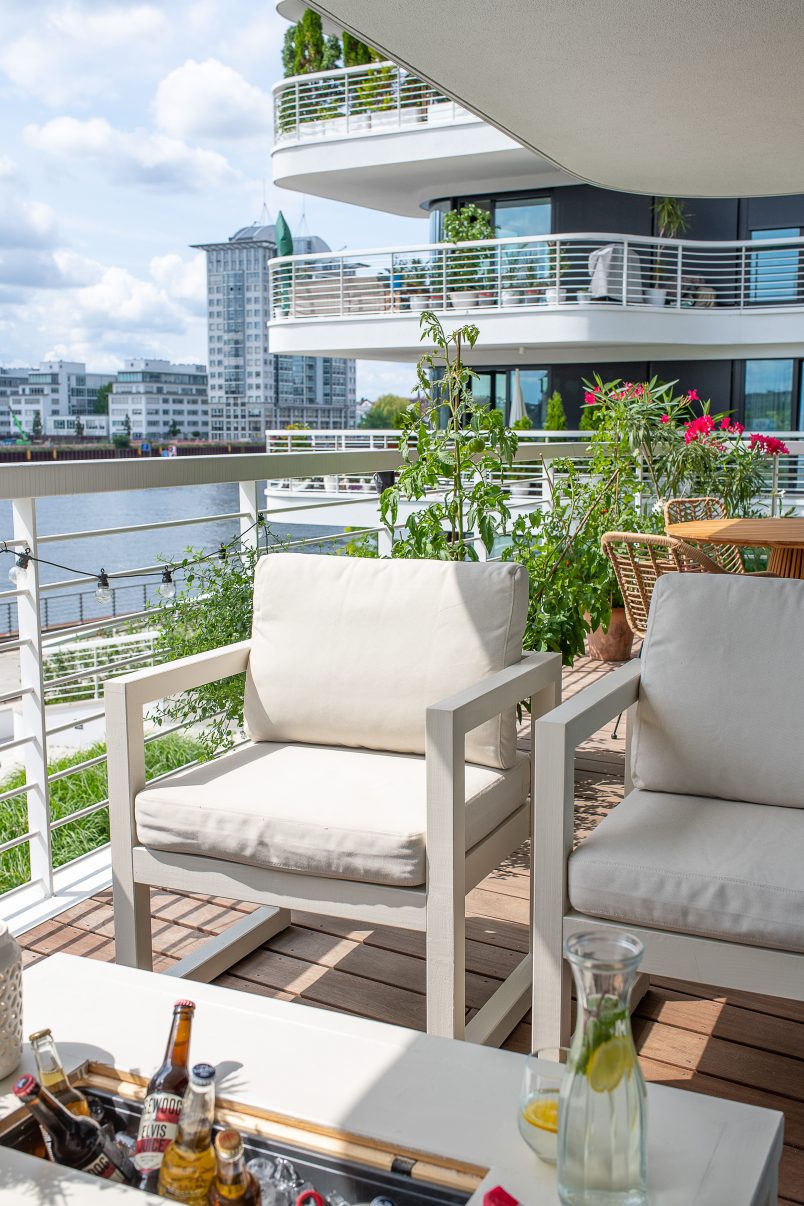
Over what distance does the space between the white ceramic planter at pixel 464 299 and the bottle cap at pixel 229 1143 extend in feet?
42.9

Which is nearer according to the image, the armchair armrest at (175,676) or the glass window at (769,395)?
the armchair armrest at (175,676)

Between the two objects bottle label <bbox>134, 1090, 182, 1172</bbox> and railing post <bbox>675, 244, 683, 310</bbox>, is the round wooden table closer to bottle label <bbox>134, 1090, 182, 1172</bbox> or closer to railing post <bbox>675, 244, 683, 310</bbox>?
bottle label <bbox>134, 1090, 182, 1172</bbox>

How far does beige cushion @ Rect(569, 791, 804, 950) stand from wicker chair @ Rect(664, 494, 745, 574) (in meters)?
3.13

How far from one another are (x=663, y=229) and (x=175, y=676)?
1252cm

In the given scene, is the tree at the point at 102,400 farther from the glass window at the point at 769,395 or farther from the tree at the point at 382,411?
the glass window at the point at 769,395

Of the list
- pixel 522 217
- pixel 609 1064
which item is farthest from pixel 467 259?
pixel 609 1064

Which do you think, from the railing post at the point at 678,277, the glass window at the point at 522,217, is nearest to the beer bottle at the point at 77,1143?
the railing post at the point at 678,277

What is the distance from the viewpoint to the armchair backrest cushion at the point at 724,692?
2.14 metres

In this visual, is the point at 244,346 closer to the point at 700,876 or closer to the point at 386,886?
the point at 386,886

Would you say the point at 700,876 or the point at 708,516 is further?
the point at 708,516

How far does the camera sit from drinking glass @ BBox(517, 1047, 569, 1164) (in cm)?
116

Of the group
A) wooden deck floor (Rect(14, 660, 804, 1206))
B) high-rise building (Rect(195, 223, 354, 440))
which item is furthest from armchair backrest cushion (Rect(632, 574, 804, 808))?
high-rise building (Rect(195, 223, 354, 440))

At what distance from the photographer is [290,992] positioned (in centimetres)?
235

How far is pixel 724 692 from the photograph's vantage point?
2191 millimetres
